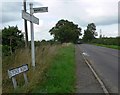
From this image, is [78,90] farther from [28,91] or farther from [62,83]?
[28,91]

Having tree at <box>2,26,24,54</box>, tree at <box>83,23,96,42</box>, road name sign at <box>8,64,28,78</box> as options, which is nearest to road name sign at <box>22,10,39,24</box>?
road name sign at <box>8,64,28,78</box>

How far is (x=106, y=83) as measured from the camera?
12086 mm

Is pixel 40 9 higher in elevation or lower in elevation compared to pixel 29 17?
higher

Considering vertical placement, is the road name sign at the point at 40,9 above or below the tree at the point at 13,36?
above

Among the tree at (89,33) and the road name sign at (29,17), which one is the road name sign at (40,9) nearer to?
the road name sign at (29,17)

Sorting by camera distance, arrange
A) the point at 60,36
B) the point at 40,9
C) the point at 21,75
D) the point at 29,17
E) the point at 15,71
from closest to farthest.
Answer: the point at 15,71 < the point at 21,75 < the point at 29,17 < the point at 40,9 < the point at 60,36

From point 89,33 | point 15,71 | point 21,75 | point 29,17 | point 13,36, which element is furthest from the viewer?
point 89,33

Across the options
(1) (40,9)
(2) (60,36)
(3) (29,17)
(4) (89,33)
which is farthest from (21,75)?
(4) (89,33)

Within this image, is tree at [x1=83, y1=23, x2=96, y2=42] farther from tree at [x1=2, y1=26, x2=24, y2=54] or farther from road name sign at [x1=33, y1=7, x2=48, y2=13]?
road name sign at [x1=33, y1=7, x2=48, y2=13]

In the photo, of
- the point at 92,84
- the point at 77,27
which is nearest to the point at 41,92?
the point at 92,84

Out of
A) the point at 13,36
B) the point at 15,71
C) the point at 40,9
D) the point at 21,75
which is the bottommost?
the point at 21,75

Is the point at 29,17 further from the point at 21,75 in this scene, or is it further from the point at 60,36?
the point at 60,36

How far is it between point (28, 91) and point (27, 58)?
3.81 metres

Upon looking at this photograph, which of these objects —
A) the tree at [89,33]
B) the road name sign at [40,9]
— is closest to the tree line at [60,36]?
the tree at [89,33]
